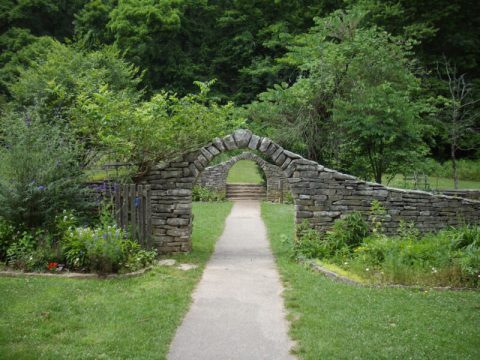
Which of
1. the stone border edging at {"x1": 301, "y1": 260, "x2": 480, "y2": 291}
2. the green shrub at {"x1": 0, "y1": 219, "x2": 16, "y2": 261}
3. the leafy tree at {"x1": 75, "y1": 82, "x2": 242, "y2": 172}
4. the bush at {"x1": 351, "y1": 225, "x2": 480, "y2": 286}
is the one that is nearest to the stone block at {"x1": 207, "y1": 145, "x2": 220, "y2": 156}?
the leafy tree at {"x1": 75, "y1": 82, "x2": 242, "y2": 172}

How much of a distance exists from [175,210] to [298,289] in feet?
12.3

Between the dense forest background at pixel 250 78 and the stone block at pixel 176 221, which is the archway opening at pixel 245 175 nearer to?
the dense forest background at pixel 250 78

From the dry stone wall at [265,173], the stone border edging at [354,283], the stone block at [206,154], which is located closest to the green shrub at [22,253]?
the stone block at [206,154]

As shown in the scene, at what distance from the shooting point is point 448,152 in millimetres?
28875

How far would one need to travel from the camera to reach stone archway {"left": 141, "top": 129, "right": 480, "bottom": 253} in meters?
10.3

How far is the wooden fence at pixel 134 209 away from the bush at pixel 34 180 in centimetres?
76

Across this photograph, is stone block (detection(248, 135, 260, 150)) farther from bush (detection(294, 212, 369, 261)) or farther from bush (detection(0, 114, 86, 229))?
bush (detection(0, 114, 86, 229))

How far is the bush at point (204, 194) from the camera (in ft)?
72.1

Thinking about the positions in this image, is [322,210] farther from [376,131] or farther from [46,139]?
[46,139]

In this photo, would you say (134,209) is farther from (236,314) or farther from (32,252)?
(236,314)

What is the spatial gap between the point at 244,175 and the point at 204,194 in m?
8.41

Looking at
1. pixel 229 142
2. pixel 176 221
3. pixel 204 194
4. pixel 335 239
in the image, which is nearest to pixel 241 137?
pixel 229 142

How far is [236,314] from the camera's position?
6.48m

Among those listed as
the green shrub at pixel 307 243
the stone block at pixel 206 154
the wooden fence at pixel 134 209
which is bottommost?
the green shrub at pixel 307 243
